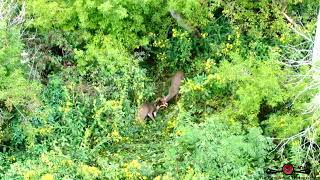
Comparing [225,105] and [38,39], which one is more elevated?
[38,39]

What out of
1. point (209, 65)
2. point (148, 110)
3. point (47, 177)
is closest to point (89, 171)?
point (47, 177)

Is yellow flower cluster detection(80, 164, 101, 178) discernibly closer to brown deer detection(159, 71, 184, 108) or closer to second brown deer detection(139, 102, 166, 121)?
second brown deer detection(139, 102, 166, 121)

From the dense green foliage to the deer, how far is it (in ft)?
0.38

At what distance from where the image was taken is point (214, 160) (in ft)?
23.1

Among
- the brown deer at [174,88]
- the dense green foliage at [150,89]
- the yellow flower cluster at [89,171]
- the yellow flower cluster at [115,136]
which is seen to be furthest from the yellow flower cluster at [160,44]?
the yellow flower cluster at [89,171]

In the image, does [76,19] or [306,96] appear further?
[76,19]

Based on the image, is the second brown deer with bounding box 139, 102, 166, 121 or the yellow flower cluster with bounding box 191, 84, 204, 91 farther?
the second brown deer with bounding box 139, 102, 166, 121

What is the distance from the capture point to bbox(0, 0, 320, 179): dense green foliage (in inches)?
282

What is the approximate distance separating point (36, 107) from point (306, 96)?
3.96m

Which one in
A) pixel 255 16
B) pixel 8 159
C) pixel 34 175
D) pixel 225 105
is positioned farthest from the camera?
pixel 255 16

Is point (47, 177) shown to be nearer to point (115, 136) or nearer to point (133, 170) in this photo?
point (133, 170)

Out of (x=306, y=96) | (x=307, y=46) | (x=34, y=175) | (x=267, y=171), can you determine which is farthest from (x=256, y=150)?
(x=34, y=175)

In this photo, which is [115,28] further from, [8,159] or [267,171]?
[267,171]

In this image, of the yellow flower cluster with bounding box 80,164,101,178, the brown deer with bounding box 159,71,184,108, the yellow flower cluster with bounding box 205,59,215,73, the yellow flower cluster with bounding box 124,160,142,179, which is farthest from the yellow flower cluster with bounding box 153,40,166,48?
the yellow flower cluster with bounding box 80,164,101,178
